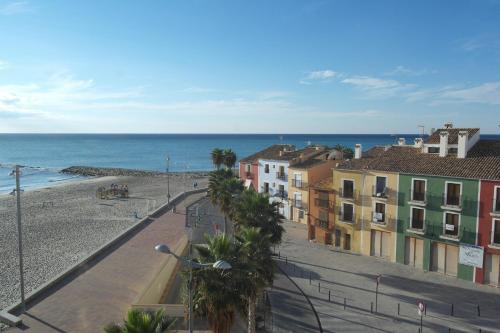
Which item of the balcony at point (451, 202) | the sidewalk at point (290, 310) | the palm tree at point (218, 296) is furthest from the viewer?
the balcony at point (451, 202)

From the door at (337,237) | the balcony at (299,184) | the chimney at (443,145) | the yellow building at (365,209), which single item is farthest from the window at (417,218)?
the balcony at (299,184)

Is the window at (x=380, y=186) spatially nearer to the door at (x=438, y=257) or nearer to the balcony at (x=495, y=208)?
the door at (x=438, y=257)

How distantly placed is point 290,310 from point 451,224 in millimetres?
15335

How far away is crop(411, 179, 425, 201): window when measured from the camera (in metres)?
33.5

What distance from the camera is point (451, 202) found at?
31719 mm

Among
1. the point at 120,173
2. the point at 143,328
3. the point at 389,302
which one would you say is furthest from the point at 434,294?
the point at 120,173

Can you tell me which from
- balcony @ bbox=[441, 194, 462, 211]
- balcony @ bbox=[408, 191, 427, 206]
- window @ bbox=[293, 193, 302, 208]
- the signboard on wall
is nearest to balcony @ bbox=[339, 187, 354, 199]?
balcony @ bbox=[408, 191, 427, 206]

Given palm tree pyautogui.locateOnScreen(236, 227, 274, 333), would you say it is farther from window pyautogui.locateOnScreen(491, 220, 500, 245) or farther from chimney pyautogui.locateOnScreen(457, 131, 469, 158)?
chimney pyautogui.locateOnScreen(457, 131, 469, 158)

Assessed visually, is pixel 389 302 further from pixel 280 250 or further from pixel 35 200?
pixel 35 200

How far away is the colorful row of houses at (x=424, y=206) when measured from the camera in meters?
30.2

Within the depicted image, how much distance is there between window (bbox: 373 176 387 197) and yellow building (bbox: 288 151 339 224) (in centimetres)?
1115

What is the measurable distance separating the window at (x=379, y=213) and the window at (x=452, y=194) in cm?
565

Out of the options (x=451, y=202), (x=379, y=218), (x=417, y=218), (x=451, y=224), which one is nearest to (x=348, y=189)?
(x=379, y=218)

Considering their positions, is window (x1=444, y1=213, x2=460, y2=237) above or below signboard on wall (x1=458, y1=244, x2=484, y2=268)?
above
